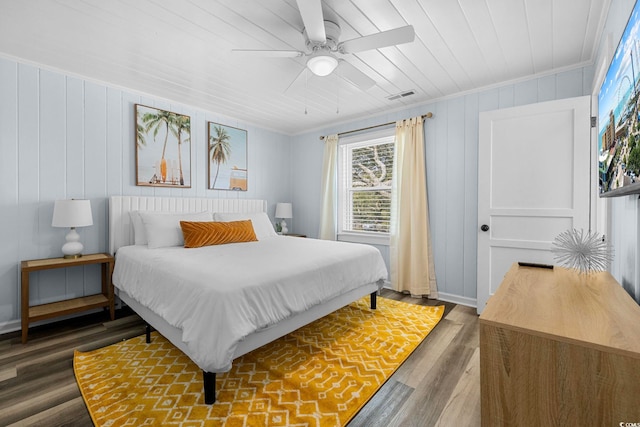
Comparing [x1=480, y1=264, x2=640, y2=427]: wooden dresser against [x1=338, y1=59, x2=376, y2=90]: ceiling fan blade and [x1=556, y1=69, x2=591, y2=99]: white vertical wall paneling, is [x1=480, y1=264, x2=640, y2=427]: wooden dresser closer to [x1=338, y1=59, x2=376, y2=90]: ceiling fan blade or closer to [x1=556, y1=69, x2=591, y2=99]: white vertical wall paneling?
[x1=338, y1=59, x2=376, y2=90]: ceiling fan blade

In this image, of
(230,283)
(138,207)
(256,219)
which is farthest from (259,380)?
(138,207)

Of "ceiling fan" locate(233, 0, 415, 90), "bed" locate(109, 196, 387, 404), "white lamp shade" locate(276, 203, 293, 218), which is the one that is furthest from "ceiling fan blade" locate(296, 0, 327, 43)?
"white lamp shade" locate(276, 203, 293, 218)

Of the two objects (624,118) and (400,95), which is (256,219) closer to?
(400,95)

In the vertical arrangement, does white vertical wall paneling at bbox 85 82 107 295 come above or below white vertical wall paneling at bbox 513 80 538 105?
below

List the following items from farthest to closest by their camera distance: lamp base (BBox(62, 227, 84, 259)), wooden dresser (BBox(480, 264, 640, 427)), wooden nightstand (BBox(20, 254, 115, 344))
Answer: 1. lamp base (BBox(62, 227, 84, 259))
2. wooden nightstand (BBox(20, 254, 115, 344))
3. wooden dresser (BBox(480, 264, 640, 427))

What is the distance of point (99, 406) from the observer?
1.62m

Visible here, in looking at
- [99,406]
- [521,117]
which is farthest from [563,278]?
[99,406]

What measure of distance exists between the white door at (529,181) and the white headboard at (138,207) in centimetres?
329

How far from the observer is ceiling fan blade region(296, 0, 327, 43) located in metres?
1.56

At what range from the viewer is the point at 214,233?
308 cm

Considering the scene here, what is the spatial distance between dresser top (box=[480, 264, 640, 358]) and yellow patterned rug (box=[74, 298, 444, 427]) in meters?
1.05

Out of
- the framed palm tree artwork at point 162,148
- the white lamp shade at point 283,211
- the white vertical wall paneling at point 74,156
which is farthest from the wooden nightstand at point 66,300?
the white lamp shade at point 283,211

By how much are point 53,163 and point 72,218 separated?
0.65 meters

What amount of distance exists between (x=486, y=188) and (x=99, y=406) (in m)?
3.52
